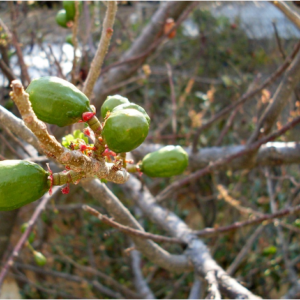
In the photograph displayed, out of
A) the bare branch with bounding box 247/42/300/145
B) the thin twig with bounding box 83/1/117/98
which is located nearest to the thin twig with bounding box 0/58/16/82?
the thin twig with bounding box 83/1/117/98

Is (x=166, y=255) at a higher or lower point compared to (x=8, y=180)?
lower

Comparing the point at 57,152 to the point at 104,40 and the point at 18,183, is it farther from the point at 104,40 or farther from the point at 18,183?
the point at 104,40

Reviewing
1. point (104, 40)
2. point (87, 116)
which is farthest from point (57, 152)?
point (104, 40)

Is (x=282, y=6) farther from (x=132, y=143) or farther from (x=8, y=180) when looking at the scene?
(x=8, y=180)

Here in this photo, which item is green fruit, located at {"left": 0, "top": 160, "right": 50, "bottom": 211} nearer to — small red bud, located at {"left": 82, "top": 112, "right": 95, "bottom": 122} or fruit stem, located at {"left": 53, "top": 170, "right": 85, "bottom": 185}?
fruit stem, located at {"left": 53, "top": 170, "right": 85, "bottom": 185}

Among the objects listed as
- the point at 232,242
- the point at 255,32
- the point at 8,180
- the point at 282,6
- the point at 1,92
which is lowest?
the point at 232,242

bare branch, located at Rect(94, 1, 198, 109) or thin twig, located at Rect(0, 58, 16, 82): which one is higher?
bare branch, located at Rect(94, 1, 198, 109)

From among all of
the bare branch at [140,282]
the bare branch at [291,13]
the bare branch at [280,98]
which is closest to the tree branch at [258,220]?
the bare branch at [280,98]

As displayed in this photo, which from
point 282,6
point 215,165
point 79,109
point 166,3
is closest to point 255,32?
point 166,3
